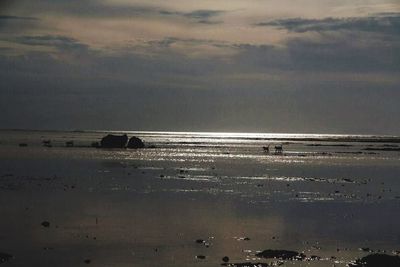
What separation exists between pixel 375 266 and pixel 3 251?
38.6ft

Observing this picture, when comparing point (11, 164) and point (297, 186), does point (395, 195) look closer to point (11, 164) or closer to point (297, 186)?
point (297, 186)

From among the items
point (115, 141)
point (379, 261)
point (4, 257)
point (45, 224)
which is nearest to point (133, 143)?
point (115, 141)

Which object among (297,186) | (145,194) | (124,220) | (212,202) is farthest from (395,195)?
(124,220)

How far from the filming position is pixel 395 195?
41.8 meters

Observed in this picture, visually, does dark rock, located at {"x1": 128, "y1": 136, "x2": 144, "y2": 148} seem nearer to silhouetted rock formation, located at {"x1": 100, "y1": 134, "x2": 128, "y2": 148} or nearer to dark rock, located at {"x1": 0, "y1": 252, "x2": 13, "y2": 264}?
silhouetted rock formation, located at {"x1": 100, "y1": 134, "x2": 128, "y2": 148}

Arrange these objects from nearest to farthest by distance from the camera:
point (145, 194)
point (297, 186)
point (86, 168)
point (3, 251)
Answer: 1. point (3, 251)
2. point (145, 194)
3. point (297, 186)
4. point (86, 168)

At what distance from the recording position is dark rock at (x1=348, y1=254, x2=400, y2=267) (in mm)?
19469

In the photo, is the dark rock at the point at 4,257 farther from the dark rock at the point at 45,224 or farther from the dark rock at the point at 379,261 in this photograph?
the dark rock at the point at 379,261

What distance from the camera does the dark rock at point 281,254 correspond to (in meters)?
21.0

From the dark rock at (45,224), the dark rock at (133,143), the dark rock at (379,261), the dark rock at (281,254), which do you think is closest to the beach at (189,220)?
the dark rock at (45,224)

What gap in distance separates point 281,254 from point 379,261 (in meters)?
3.19

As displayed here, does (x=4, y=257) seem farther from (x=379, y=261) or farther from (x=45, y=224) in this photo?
(x=379, y=261)

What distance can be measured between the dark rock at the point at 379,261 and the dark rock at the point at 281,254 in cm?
177

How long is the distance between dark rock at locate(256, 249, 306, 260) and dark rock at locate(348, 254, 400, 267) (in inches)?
69.6
